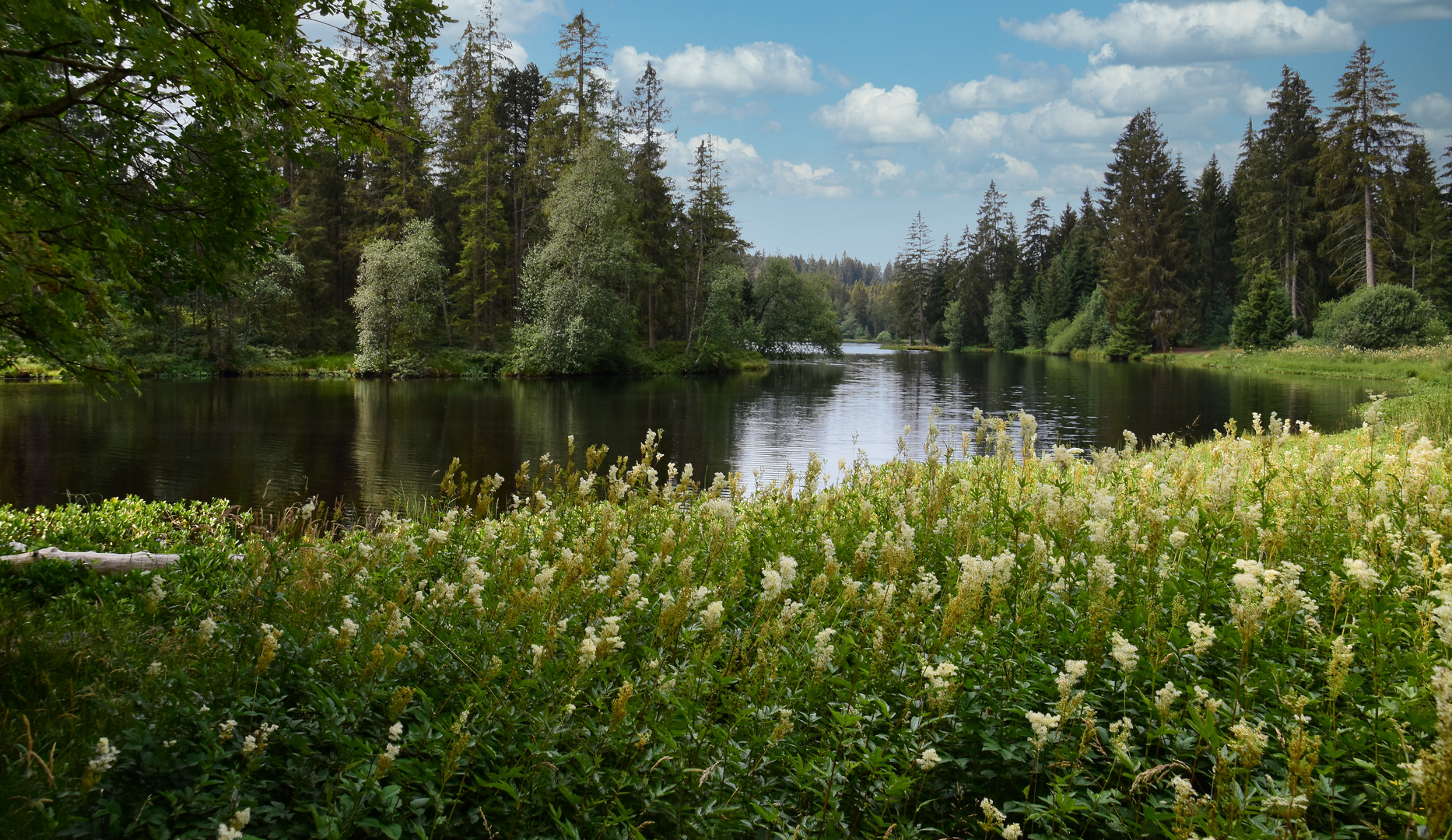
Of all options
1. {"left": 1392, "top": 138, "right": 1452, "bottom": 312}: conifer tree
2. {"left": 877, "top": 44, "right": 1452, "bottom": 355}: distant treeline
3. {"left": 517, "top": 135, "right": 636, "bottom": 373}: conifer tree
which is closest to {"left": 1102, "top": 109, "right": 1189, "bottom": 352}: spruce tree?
{"left": 877, "top": 44, "right": 1452, "bottom": 355}: distant treeline

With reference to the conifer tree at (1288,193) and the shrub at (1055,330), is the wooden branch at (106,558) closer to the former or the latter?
the conifer tree at (1288,193)

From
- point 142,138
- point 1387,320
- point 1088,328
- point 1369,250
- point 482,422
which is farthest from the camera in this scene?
point 1088,328

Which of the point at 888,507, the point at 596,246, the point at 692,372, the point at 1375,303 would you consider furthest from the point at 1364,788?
the point at 1375,303

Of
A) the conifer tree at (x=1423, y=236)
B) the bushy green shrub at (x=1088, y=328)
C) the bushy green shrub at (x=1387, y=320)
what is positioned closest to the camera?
the bushy green shrub at (x=1387, y=320)

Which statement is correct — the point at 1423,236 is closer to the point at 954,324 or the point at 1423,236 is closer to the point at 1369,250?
the point at 1369,250

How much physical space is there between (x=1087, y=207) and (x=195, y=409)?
83.6 m

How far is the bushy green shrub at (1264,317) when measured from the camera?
51469 millimetres

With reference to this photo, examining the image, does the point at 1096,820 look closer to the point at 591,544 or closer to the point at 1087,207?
the point at 591,544

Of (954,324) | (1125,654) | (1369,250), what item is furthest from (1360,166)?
(1125,654)

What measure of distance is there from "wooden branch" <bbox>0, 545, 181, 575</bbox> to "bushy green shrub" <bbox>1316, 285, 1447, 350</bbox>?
5449 centimetres

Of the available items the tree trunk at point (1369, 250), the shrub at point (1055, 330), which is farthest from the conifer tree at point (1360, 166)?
the shrub at point (1055, 330)

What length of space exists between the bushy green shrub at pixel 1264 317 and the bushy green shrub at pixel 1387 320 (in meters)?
6.83

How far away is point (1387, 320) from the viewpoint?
4238 centimetres

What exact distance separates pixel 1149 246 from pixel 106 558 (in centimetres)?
7099
